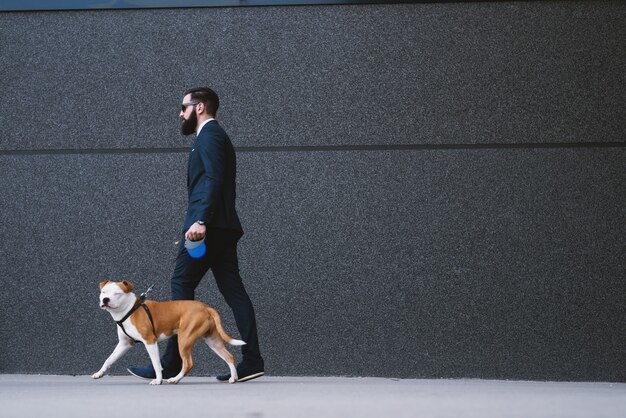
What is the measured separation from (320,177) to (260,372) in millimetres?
1606

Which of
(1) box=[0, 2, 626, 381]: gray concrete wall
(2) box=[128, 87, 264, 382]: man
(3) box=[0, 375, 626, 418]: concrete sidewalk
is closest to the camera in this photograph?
(3) box=[0, 375, 626, 418]: concrete sidewalk

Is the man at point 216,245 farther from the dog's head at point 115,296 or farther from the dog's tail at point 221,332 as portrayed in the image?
the dog's head at point 115,296

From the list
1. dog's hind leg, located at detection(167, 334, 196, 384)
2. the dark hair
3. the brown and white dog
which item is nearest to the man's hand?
the brown and white dog

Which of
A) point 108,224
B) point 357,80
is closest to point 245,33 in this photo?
point 357,80

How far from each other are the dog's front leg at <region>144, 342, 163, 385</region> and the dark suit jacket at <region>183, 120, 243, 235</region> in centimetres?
71

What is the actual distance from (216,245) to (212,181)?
1.35 feet

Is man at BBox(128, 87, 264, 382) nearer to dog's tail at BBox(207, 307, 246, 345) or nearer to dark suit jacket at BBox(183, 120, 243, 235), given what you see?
dark suit jacket at BBox(183, 120, 243, 235)

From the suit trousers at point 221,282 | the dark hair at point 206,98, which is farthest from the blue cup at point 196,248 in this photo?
the dark hair at point 206,98

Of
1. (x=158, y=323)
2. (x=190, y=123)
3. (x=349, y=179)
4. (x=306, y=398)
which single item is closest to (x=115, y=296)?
(x=158, y=323)

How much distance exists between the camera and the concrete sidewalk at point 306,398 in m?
4.46

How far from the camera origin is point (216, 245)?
6.09 m

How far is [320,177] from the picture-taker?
713 centimetres

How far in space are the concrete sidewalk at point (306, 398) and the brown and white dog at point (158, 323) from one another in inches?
6.9

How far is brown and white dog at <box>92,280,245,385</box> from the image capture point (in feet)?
18.9
